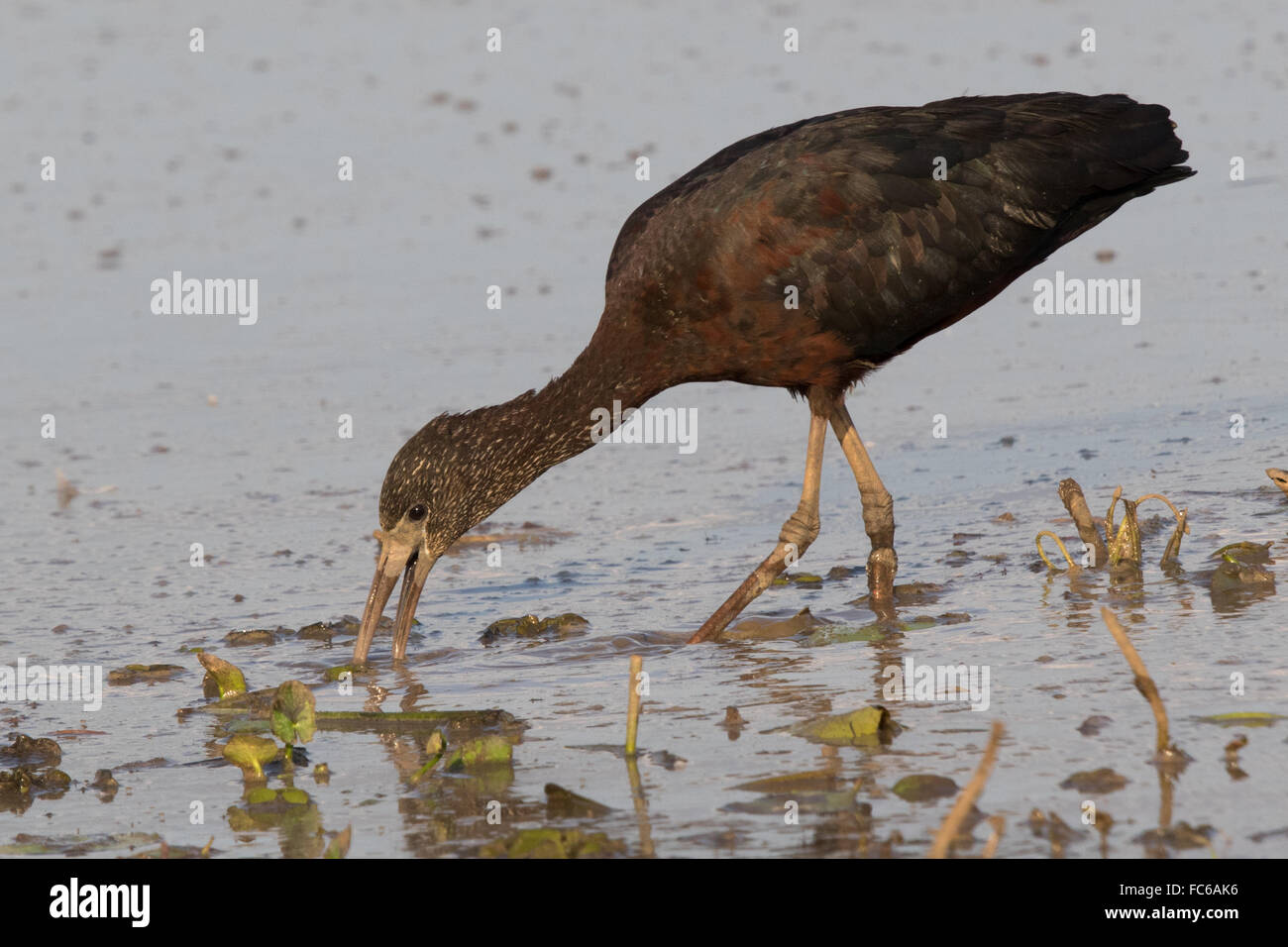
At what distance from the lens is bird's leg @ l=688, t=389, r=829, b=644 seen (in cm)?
722

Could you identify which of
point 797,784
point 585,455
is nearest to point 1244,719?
point 797,784

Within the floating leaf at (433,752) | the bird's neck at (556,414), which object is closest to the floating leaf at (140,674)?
the bird's neck at (556,414)

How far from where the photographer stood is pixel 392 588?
285 inches

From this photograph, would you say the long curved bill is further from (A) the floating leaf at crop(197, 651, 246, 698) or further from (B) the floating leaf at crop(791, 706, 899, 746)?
(B) the floating leaf at crop(791, 706, 899, 746)

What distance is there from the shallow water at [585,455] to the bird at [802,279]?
0.49 meters

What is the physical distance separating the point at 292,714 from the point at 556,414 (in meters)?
2.13

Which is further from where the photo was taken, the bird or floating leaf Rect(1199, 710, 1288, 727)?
the bird

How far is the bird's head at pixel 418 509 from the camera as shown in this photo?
721cm

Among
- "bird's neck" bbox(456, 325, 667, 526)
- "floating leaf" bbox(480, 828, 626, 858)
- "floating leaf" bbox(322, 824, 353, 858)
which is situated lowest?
"floating leaf" bbox(322, 824, 353, 858)

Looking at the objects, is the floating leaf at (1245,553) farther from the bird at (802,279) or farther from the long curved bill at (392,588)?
the long curved bill at (392,588)

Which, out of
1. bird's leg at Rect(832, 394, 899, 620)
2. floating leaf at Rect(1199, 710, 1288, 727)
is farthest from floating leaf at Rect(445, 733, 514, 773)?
bird's leg at Rect(832, 394, 899, 620)

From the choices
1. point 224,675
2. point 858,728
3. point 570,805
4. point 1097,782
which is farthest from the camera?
point 224,675

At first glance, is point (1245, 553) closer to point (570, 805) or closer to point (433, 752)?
point (570, 805)
